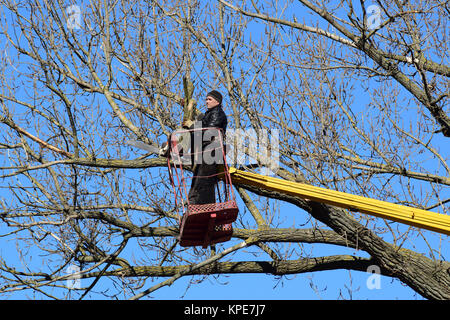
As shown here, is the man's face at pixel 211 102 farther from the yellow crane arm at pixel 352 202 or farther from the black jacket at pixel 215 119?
the yellow crane arm at pixel 352 202

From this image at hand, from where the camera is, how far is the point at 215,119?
812 cm

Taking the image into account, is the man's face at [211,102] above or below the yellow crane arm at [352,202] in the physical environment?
above

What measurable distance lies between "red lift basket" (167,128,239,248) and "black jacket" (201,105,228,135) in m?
0.08

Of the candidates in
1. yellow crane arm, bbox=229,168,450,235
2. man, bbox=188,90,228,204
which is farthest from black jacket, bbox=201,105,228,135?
yellow crane arm, bbox=229,168,450,235

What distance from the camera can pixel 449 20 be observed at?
10180 mm

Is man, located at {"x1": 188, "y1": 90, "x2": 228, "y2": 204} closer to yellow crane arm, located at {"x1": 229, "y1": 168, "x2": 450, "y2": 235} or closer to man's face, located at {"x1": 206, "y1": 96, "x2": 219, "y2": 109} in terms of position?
man's face, located at {"x1": 206, "y1": 96, "x2": 219, "y2": 109}

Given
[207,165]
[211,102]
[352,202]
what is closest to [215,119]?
[211,102]

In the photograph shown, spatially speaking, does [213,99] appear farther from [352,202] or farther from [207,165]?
[352,202]

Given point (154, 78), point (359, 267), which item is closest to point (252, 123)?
point (154, 78)

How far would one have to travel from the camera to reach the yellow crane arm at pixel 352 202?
8594mm

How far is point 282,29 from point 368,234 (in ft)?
11.1

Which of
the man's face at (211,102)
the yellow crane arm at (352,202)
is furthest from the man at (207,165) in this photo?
the yellow crane arm at (352,202)

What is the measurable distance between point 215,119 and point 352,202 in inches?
80.1

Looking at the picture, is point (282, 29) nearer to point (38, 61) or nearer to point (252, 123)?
point (252, 123)
